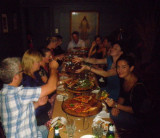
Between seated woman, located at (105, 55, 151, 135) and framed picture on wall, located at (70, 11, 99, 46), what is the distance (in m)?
5.01

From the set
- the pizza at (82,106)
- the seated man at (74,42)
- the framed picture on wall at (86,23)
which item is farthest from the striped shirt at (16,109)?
the framed picture on wall at (86,23)

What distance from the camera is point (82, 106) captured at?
4.86 feet

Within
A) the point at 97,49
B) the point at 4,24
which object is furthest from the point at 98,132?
the point at 4,24

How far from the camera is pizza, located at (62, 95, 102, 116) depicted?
134 centimetres

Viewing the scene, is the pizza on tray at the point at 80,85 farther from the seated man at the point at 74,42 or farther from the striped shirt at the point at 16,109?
the seated man at the point at 74,42

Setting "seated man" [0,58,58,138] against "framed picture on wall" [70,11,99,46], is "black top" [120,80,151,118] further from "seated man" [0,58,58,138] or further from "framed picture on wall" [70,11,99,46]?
"framed picture on wall" [70,11,99,46]

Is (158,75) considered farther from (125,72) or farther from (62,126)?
(62,126)

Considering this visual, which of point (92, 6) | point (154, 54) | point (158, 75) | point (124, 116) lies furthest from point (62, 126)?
point (92, 6)

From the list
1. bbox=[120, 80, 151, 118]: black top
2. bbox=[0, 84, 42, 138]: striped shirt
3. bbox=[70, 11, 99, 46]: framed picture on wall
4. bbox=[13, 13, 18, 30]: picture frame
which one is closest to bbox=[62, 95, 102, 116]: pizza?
bbox=[0, 84, 42, 138]: striped shirt

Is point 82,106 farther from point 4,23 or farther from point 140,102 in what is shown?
point 4,23

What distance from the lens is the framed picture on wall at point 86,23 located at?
21.9 ft

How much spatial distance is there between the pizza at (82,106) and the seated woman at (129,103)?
24 cm

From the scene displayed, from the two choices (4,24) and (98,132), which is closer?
(98,132)

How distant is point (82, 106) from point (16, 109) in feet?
1.94
